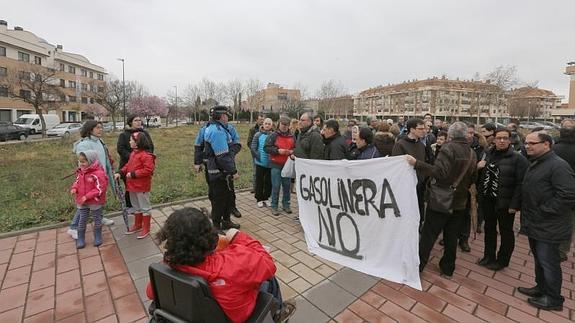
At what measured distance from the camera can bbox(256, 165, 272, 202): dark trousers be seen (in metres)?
5.76

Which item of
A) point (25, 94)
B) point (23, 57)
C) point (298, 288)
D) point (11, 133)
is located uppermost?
point (23, 57)

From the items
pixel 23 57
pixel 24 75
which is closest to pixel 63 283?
pixel 24 75

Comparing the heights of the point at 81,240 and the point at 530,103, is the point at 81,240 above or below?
below

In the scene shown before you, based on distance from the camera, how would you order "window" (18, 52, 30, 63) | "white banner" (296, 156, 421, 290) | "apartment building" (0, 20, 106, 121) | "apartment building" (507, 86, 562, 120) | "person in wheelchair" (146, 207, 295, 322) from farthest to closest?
1. "window" (18, 52, 30, 63)
2. "apartment building" (0, 20, 106, 121)
3. "apartment building" (507, 86, 562, 120)
4. "white banner" (296, 156, 421, 290)
5. "person in wheelchair" (146, 207, 295, 322)

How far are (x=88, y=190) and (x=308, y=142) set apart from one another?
3113 mm

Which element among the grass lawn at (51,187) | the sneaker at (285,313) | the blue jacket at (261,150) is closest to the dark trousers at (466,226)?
the sneaker at (285,313)

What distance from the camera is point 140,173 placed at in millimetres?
4016

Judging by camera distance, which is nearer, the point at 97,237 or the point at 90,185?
the point at 90,185

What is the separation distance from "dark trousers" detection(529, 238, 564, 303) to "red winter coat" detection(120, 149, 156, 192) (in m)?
4.61

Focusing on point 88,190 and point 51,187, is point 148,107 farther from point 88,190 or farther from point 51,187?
point 88,190

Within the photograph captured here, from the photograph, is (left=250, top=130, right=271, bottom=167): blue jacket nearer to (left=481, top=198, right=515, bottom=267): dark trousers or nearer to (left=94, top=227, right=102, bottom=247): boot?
(left=94, top=227, right=102, bottom=247): boot

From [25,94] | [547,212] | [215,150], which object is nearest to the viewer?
[547,212]

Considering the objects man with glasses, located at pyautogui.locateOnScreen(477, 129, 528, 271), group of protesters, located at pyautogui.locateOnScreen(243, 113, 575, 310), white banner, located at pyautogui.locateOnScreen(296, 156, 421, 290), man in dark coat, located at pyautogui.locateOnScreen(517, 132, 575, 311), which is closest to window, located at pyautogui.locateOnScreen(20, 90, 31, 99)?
group of protesters, located at pyautogui.locateOnScreen(243, 113, 575, 310)

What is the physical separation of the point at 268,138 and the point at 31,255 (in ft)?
11.9
